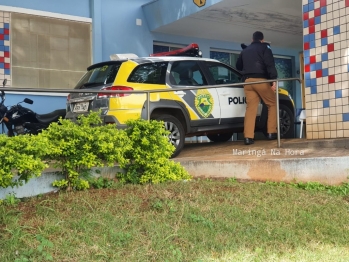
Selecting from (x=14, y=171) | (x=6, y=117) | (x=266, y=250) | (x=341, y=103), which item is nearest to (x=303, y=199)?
(x=266, y=250)

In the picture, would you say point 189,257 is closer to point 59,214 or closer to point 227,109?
point 59,214

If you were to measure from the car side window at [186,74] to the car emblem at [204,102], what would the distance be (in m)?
0.22

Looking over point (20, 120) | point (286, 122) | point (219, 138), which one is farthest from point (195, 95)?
point (20, 120)

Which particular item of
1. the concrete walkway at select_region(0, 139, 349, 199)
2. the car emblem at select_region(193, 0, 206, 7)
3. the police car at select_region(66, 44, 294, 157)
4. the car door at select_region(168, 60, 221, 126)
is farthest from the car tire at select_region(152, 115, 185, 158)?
the car emblem at select_region(193, 0, 206, 7)

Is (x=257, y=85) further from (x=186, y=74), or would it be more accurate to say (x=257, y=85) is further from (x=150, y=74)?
(x=150, y=74)

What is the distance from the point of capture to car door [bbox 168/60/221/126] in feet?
26.3

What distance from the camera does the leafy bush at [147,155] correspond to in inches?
245

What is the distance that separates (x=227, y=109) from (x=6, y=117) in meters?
3.85

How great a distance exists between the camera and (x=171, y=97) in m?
7.80

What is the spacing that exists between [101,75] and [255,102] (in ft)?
8.47

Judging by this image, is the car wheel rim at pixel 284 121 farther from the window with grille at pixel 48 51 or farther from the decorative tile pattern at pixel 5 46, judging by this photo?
the decorative tile pattern at pixel 5 46

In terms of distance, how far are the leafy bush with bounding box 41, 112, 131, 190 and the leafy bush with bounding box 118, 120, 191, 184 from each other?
0.33 meters

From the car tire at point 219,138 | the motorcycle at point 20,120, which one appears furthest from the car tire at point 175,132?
the car tire at point 219,138

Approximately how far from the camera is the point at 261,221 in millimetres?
4836
